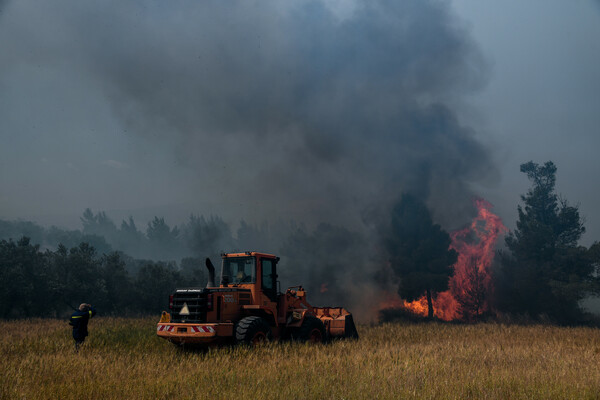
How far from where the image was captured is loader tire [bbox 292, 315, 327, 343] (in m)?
15.1

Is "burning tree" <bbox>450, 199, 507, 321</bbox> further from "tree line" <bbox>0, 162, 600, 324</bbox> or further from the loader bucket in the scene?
the loader bucket

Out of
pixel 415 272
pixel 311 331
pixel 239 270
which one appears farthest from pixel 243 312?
pixel 415 272

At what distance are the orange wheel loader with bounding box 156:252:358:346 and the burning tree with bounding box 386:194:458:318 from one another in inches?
1139

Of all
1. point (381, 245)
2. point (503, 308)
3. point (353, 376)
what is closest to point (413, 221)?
point (381, 245)

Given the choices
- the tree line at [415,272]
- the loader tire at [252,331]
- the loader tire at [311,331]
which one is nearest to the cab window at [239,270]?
the loader tire at [252,331]

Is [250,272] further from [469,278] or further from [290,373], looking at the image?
[469,278]

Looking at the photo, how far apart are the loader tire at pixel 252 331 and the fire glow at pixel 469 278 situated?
33.9m

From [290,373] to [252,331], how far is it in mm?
3344

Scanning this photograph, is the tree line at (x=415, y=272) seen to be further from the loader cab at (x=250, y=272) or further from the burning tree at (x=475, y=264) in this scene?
the loader cab at (x=250, y=272)

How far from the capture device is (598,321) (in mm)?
37938

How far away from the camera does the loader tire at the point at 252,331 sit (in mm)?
12820

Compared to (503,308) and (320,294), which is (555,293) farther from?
(320,294)

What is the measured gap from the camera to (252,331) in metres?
13.0

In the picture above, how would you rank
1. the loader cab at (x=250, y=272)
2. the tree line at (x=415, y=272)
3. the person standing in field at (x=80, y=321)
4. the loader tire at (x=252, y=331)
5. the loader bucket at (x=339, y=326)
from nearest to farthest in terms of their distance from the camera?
the loader tire at (x=252, y=331) → the person standing in field at (x=80, y=321) → the loader cab at (x=250, y=272) → the loader bucket at (x=339, y=326) → the tree line at (x=415, y=272)
